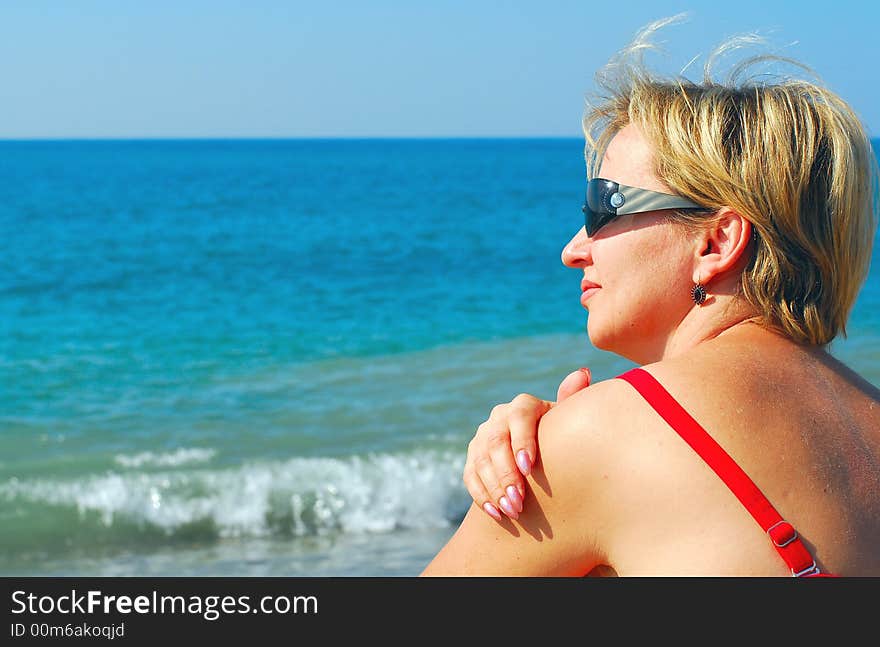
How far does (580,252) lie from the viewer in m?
2.22

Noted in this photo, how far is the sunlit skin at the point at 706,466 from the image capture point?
5.48ft

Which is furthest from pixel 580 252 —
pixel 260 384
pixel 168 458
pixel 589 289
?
pixel 260 384

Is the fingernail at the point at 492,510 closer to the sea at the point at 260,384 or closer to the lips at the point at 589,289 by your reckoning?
the lips at the point at 589,289

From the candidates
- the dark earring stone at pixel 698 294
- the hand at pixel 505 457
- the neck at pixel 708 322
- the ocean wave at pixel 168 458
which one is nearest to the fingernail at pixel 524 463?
the hand at pixel 505 457

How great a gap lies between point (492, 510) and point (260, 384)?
10.6 m

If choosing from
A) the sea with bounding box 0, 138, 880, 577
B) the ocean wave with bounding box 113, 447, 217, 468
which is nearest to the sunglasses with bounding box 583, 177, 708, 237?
the sea with bounding box 0, 138, 880, 577

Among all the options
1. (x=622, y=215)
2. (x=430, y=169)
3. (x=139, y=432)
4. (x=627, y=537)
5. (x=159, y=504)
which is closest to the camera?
(x=627, y=537)

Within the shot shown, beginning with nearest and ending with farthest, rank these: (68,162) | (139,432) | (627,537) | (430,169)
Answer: (627,537) < (139,432) < (430,169) < (68,162)

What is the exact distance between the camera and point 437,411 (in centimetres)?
1062

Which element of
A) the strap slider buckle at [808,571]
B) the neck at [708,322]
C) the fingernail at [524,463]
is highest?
the neck at [708,322]
